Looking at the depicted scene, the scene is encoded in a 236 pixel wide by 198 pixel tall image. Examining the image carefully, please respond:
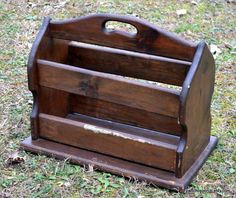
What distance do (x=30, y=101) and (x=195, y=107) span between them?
3.90 ft

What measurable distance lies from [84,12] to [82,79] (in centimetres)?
219

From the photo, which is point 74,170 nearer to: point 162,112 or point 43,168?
point 43,168

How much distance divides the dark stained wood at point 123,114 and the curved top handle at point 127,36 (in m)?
0.46

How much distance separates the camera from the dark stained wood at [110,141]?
241 centimetres

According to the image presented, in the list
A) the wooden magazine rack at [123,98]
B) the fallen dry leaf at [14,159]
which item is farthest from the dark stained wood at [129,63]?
the fallen dry leaf at [14,159]

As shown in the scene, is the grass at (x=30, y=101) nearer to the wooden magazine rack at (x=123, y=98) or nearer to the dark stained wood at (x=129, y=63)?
the wooden magazine rack at (x=123, y=98)

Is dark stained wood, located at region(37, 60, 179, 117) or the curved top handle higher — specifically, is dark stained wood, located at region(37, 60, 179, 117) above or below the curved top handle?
below

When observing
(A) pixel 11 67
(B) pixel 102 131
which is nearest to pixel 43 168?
(B) pixel 102 131

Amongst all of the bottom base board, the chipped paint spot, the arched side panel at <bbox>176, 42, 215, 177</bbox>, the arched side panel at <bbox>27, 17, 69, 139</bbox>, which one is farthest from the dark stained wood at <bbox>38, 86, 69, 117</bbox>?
the arched side panel at <bbox>176, 42, 215, 177</bbox>

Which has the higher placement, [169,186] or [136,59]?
[136,59]

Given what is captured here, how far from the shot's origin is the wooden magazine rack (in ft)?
7.68

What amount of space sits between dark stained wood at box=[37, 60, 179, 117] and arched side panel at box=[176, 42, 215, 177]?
59 mm

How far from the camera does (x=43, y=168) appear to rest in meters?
2.56

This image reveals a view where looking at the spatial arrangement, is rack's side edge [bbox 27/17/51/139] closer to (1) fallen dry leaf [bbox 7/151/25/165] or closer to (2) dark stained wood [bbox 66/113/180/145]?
(1) fallen dry leaf [bbox 7/151/25/165]
